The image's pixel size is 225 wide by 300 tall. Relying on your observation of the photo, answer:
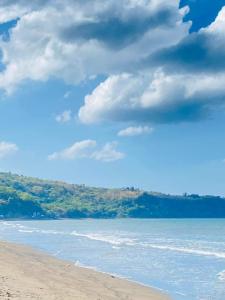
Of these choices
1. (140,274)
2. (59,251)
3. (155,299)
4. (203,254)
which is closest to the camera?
(155,299)

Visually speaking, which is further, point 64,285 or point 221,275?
point 221,275

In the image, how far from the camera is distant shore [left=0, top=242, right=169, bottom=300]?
2321 cm

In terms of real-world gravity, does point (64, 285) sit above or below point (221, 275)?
below

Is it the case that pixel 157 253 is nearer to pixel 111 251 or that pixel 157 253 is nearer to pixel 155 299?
pixel 111 251

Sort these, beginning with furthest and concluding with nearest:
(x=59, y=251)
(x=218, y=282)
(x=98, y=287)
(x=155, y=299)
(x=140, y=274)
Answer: (x=59, y=251)
(x=140, y=274)
(x=218, y=282)
(x=98, y=287)
(x=155, y=299)

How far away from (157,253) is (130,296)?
28.2m

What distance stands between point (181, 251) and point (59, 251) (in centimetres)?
1442

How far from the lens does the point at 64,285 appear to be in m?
28.4

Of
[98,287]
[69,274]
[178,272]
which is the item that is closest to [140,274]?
[178,272]

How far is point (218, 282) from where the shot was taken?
34.6m

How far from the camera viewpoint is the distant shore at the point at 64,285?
23.2 meters

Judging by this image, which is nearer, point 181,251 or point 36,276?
point 36,276

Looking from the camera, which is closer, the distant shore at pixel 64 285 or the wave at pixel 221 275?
the distant shore at pixel 64 285

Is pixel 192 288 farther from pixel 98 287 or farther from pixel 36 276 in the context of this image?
pixel 36 276
